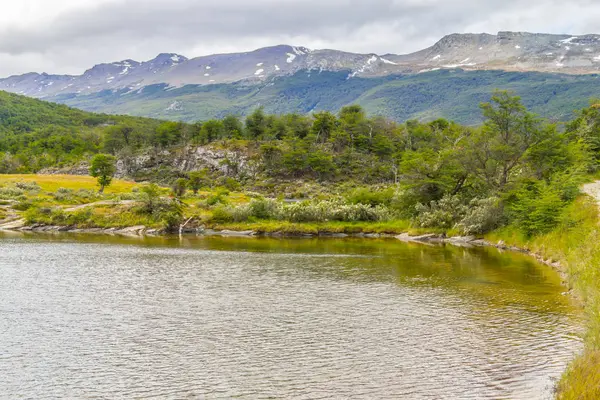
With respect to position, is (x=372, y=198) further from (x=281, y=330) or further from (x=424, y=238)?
(x=281, y=330)

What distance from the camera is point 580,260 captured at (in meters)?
39.5

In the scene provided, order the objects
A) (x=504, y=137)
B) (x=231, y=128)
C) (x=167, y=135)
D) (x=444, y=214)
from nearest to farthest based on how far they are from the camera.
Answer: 1. (x=504, y=137)
2. (x=444, y=214)
3. (x=167, y=135)
4. (x=231, y=128)

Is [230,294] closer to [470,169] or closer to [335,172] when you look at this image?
[470,169]

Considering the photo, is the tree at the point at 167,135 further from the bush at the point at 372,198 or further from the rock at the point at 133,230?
the bush at the point at 372,198

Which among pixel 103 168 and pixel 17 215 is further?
pixel 103 168

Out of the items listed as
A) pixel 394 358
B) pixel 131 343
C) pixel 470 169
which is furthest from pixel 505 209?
pixel 131 343

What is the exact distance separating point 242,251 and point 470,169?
1442 inches

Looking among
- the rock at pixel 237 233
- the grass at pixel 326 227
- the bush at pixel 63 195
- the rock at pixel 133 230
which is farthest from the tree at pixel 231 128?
the grass at pixel 326 227

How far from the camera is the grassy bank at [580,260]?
671 inches

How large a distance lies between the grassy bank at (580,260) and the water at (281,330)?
5.08ft

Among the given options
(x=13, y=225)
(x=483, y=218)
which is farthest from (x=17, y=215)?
(x=483, y=218)

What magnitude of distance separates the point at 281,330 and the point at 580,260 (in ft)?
81.0

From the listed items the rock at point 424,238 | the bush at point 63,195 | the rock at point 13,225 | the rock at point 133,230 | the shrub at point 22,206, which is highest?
the bush at point 63,195

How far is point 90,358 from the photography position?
23156 mm
